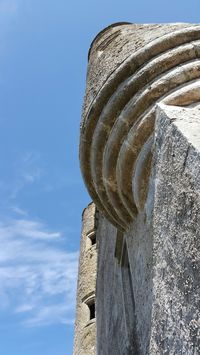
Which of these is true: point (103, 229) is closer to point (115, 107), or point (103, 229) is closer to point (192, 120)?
point (115, 107)

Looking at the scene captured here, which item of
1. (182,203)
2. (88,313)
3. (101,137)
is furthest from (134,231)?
(88,313)

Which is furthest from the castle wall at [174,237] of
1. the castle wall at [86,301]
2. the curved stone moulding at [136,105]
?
the castle wall at [86,301]

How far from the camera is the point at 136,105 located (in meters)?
3.52

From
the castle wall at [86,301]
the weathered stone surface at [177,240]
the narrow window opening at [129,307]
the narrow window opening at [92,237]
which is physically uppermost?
the narrow window opening at [92,237]

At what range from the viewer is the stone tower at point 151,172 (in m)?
2.08

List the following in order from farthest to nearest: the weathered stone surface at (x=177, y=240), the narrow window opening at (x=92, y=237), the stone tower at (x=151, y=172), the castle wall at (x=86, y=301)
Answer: the narrow window opening at (x=92, y=237), the castle wall at (x=86, y=301), the stone tower at (x=151, y=172), the weathered stone surface at (x=177, y=240)

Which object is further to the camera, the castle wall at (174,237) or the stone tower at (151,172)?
the stone tower at (151,172)

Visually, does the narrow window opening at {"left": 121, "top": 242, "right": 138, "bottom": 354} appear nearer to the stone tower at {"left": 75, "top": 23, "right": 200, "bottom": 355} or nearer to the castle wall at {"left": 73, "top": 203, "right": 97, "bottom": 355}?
the stone tower at {"left": 75, "top": 23, "right": 200, "bottom": 355}

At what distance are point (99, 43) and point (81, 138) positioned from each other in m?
1.94

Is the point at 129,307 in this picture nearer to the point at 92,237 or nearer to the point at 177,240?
the point at 177,240

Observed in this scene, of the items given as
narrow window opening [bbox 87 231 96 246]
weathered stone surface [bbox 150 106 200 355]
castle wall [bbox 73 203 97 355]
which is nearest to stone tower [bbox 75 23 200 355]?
weathered stone surface [bbox 150 106 200 355]

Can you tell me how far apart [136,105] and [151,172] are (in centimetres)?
74

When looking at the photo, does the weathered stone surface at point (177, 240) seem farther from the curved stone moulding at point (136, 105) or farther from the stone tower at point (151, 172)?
the curved stone moulding at point (136, 105)

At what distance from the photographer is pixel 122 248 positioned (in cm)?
511
